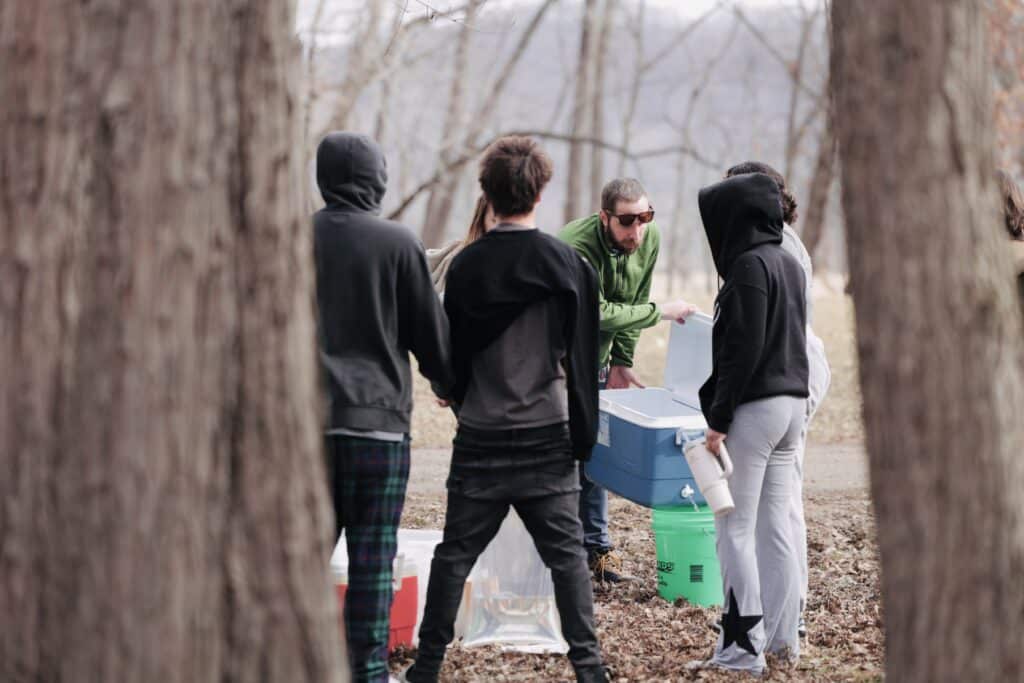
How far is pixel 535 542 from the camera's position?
4582 millimetres

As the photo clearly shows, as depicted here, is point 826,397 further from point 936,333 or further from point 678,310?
point 936,333

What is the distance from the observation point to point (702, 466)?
4875mm

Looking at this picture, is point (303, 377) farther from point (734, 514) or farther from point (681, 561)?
point (681, 561)

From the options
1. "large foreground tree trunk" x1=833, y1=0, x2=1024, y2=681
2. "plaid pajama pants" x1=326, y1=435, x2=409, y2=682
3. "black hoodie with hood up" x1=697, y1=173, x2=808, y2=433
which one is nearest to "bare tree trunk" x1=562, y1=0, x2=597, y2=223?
"black hoodie with hood up" x1=697, y1=173, x2=808, y2=433

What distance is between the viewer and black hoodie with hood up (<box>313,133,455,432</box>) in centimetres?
411

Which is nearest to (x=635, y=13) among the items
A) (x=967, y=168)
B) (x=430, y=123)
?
(x=430, y=123)

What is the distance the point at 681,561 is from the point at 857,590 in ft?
3.80

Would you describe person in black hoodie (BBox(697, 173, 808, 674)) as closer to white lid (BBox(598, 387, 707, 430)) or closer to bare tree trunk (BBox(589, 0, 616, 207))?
white lid (BBox(598, 387, 707, 430))

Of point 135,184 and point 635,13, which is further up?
point 635,13

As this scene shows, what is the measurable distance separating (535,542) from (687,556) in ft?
5.15

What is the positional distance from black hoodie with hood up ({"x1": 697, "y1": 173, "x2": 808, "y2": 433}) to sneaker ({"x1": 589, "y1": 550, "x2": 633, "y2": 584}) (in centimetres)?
166

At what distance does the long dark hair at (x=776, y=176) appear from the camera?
5289mm

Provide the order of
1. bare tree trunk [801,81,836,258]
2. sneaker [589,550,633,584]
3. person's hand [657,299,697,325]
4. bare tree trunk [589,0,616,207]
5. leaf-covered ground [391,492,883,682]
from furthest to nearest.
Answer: bare tree trunk [589,0,616,207], bare tree trunk [801,81,836,258], sneaker [589,550,633,584], person's hand [657,299,697,325], leaf-covered ground [391,492,883,682]

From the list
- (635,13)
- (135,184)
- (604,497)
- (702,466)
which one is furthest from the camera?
(635,13)
